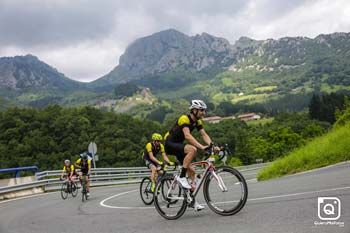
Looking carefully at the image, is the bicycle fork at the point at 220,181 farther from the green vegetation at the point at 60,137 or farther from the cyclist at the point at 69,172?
the green vegetation at the point at 60,137

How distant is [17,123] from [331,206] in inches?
3578

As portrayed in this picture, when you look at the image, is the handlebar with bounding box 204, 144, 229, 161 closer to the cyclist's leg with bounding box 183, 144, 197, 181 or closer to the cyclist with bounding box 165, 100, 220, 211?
the cyclist with bounding box 165, 100, 220, 211

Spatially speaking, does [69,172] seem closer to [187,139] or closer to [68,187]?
[68,187]

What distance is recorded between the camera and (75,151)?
8862cm

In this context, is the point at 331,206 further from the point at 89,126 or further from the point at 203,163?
the point at 89,126

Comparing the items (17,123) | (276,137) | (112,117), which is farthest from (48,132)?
(276,137)

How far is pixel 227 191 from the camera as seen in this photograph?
6.48m

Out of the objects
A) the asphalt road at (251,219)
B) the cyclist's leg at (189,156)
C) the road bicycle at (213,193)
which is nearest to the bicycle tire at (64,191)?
the asphalt road at (251,219)

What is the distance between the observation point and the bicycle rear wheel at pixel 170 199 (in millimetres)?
7098

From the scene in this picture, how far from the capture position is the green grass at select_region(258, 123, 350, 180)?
12516 millimetres

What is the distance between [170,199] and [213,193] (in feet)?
3.17

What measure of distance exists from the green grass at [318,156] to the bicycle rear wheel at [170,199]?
7.15 m

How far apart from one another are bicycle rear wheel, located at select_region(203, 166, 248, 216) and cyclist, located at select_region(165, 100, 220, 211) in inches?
12.4

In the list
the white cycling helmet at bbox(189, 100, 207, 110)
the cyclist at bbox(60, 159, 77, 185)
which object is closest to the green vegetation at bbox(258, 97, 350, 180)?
the white cycling helmet at bbox(189, 100, 207, 110)
